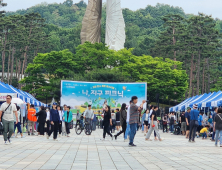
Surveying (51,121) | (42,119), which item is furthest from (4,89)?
(51,121)

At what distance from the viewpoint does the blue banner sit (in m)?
43.6

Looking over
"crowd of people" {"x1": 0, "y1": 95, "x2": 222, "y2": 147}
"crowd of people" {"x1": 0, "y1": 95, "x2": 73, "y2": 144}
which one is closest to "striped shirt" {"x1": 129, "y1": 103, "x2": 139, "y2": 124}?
"crowd of people" {"x1": 0, "y1": 95, "x2": 222, "y2": 147}

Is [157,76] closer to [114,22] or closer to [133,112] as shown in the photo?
[114,22]

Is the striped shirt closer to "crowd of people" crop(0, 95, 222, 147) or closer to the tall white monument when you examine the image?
"crowd of people" crop(0, 95, 222, 147)

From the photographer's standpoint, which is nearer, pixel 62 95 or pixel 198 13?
pixel 62 95

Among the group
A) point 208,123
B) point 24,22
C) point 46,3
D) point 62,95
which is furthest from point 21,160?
point 46,3

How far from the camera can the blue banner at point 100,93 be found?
43.6 metres

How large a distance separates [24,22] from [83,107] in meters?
36.3

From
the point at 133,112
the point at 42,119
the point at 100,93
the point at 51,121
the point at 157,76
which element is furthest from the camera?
the point at 157,76

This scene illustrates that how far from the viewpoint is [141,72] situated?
200 ft

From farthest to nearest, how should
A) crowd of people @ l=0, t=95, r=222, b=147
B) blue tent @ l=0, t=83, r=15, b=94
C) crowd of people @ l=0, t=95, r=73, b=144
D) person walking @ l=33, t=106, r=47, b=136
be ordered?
blue tent @ l=0, t=83, r=15, b=94 → person walking @ l=33, t=106, r=47, b=136 → crowd of people @ l=0, t=95, r=73, b=144 → crowd of people @ l=0, t=95, r=222, b=147

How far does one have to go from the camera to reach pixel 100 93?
44.6 metres

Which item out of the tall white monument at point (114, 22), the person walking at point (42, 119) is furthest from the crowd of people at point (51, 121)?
the tall white monument at point (114, 22)

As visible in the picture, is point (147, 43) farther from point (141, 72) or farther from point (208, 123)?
point (208, 123)
